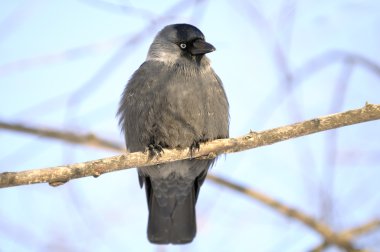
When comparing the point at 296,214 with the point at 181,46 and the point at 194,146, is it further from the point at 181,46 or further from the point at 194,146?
the point at 181,46

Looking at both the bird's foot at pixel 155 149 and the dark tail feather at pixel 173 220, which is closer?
the bird's foot at pixel 155 149

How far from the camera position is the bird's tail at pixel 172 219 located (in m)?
5.70

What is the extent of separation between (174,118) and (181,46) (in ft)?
3.28

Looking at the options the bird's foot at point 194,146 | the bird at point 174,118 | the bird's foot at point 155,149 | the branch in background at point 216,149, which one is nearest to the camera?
the branch in background at point 216,149

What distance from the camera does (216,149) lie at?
4.41m

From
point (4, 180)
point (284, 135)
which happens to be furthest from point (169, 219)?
point (4, 180)

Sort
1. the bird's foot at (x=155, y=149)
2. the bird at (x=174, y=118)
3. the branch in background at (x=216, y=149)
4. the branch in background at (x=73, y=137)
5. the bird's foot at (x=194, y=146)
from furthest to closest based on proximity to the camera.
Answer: the branch in background at (x=73, y=137), the bird at (x=174, y=118), the bird's foot at (x=194, y=146), the bird's foot at (x=155, y=149), the branch in background at (x=216, y=149)

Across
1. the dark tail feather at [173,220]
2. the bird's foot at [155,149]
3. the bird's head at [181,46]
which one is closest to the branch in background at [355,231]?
the dark tail feather at [173,220]

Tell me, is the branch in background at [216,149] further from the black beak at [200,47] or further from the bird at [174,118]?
the black beak at [200,47]

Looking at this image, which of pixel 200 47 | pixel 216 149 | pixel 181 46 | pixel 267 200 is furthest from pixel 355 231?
pixel 181 46

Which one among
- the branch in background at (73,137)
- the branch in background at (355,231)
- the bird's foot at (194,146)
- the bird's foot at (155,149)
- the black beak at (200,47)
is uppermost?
the black beak at (200,47)

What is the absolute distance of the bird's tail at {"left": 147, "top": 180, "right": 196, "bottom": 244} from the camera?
18.7 feet

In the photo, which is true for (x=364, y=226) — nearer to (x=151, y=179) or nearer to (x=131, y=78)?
(x=151, y=179)

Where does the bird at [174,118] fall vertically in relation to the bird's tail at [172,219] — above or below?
above
